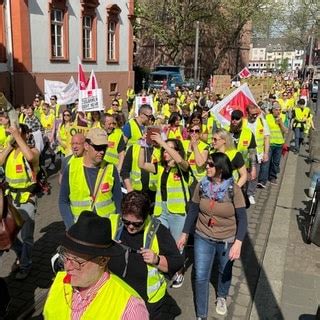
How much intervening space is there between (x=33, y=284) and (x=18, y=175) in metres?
1.31

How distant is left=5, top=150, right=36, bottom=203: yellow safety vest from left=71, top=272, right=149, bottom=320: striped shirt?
3243 mm

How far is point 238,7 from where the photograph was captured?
44375 millimetres

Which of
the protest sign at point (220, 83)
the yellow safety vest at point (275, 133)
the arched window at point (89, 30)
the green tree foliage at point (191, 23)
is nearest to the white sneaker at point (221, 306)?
the yellow safety vest at point (275, 133)

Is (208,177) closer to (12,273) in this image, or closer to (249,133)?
(12,273)

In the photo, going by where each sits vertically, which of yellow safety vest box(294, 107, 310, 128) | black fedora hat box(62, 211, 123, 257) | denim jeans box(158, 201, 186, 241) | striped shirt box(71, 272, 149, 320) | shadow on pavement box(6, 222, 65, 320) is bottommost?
shadow on pavement box(6, 222, 65, 320)

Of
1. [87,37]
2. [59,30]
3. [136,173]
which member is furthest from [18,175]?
[87,37]

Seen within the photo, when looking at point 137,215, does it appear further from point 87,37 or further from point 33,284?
point 87,37

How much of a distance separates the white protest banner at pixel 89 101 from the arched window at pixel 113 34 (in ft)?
61.9

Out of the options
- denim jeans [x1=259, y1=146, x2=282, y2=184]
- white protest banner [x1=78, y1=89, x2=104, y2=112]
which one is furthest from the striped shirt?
denim jeans [x1=259, y1=146, x2=282, y2=184]

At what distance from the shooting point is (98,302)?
2.07 meters

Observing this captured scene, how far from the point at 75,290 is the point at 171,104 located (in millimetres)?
13570

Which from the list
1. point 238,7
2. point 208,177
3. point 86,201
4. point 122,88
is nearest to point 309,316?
point 208,177

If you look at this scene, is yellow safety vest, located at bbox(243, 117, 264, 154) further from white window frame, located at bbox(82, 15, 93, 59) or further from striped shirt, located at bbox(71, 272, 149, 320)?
white window frame, located at bbox(82, 15, 93, 59)

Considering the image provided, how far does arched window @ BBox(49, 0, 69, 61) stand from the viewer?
22078mm
